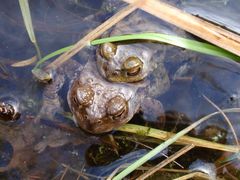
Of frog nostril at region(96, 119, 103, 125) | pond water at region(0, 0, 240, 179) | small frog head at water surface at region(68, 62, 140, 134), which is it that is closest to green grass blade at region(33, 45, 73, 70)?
pond water at region(0, 0, 240, 179)

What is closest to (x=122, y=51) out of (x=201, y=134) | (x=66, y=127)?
(x=66, y=127)

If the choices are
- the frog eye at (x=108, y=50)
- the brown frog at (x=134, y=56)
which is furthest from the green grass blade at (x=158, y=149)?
the frog eye at (x=108, y=50)

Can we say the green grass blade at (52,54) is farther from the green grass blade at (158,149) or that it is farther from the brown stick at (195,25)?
the green grass blade at (158,149)

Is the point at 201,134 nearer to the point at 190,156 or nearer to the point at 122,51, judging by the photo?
the point at 190,156

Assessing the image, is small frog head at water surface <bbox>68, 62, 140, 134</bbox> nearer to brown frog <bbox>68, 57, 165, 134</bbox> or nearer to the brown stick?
brown frog <bbox>68, 57, 165, 134</bbox>

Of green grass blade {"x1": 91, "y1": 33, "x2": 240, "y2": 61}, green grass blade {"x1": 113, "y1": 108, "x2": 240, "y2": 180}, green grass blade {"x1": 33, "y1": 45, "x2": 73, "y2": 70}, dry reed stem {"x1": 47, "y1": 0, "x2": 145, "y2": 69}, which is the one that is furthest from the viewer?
dry reed stem {"x1": 47, "y1": 0, "x2": 145, "y2": 69}
